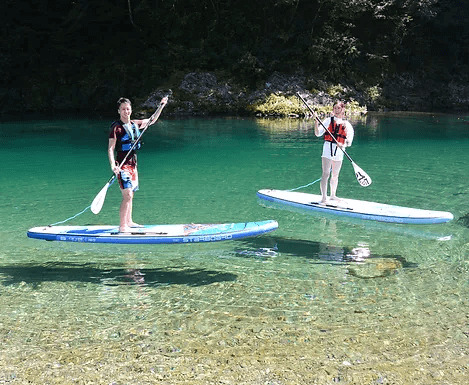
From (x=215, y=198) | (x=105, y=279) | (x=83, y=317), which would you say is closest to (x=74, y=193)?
(x=215, y=198)

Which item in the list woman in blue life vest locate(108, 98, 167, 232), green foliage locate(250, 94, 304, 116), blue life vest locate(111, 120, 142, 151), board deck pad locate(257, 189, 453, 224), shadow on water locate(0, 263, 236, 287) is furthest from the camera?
green foliage locate(250, 94, 304, 116)

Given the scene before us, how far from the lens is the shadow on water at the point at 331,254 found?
7.81 metres

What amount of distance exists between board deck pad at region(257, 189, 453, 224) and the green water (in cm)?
25

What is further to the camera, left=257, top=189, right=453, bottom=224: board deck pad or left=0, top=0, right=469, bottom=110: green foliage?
left=0, top=0, right=469, bottom=110: green foliage

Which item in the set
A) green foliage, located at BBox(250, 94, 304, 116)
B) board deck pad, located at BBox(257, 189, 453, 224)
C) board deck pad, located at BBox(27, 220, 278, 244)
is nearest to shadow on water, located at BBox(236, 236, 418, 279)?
board deck pad, located at BBox(27, 220, 278, 244)

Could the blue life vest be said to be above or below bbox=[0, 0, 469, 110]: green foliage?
below

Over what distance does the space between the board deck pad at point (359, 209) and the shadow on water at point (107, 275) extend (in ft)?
11.5

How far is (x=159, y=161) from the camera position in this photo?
17.5 m

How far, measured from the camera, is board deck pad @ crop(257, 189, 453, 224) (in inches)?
368

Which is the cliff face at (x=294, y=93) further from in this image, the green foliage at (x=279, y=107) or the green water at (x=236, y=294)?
the green water at (x=236, y=294)

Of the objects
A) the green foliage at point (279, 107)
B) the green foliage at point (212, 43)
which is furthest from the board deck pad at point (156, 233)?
the green foliage at point (212, 43)

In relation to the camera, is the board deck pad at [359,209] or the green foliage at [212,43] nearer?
the board deck pad at [359,209]

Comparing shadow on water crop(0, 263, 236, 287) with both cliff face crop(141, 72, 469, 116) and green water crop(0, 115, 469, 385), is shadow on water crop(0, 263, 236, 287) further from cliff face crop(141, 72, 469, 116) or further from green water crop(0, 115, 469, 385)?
cliff face crop(141, 72, 469, 116)

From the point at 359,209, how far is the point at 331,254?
199 centimetres
